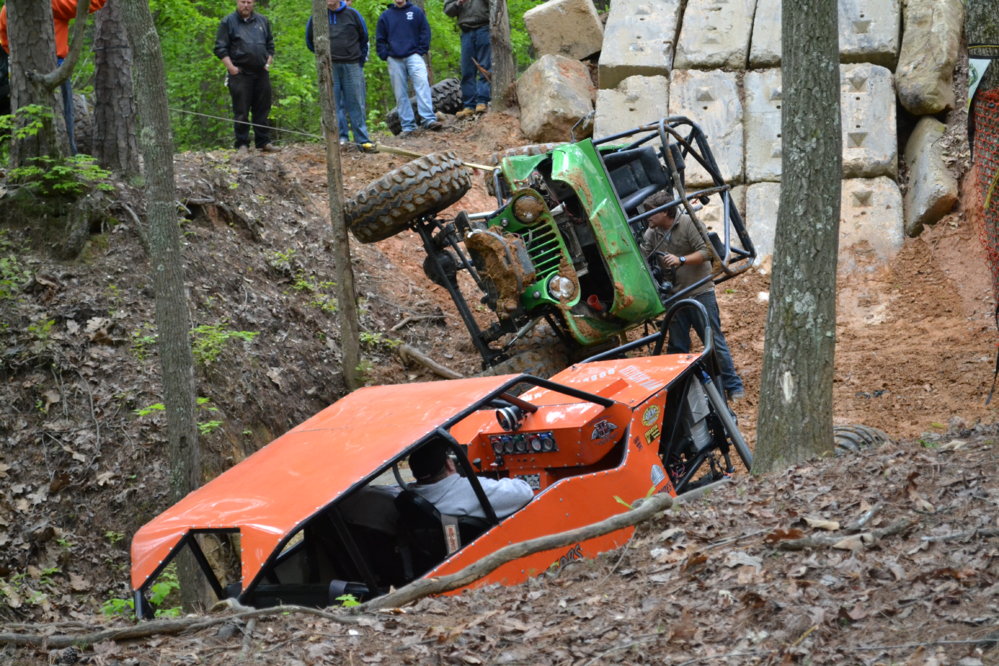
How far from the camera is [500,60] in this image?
15.8m

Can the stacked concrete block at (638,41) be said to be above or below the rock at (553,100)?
above

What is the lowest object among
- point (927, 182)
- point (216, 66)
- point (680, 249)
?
point (680, 249)

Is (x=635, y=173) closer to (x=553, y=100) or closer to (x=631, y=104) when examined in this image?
(x=631, y=104)

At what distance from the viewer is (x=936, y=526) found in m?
4.09

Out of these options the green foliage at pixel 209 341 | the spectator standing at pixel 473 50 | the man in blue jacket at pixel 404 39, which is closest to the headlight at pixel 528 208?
the green foliage at pixel 209 341

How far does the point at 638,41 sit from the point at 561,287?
7.05 meters

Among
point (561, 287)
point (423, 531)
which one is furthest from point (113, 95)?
point (423, 531)

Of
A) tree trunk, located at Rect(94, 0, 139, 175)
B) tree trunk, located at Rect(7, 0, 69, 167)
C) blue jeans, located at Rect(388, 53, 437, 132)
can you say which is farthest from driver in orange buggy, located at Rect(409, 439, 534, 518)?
blue jeans, located at Rect(388, 53, 437, 132)

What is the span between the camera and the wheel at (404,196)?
28.2ft

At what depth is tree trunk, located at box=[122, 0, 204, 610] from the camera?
6.19 m

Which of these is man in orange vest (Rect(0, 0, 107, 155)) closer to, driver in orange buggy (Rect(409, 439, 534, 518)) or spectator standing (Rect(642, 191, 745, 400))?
spectator standing (Rect(642, 191, 745, 400))

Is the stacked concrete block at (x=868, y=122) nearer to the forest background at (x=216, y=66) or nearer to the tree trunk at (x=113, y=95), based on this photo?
the forest background at (x=216, y=66)

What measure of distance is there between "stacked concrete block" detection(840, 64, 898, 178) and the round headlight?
217 inches

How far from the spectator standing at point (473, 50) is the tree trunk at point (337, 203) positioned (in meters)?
7.37
